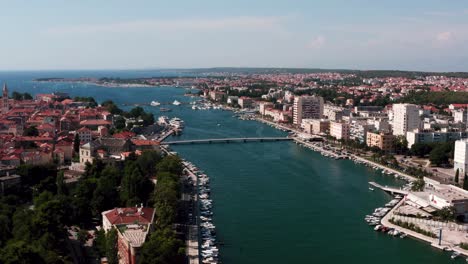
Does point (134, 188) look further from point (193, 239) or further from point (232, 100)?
point (232, 100)

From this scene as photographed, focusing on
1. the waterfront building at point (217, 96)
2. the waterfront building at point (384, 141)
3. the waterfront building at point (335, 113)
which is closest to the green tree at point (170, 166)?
the waterfront building at point (384, 141)

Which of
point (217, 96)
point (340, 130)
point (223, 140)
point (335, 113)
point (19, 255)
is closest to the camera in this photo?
point (19, 255)

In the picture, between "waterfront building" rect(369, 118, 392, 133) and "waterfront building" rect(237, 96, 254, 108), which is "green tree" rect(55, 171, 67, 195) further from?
"waterfront building" rect(237, 96, 254, 108)

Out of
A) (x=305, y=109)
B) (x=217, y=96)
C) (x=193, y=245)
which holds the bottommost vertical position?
(x=193, y=245)

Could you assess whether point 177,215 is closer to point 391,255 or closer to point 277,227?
point 277,227

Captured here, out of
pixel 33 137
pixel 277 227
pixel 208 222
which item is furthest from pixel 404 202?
pixel 33 137

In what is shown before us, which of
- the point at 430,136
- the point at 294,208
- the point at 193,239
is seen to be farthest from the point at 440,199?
the point at 430,136

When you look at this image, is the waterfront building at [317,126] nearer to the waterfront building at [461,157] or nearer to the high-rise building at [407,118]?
the high-rise building at [407,118]
